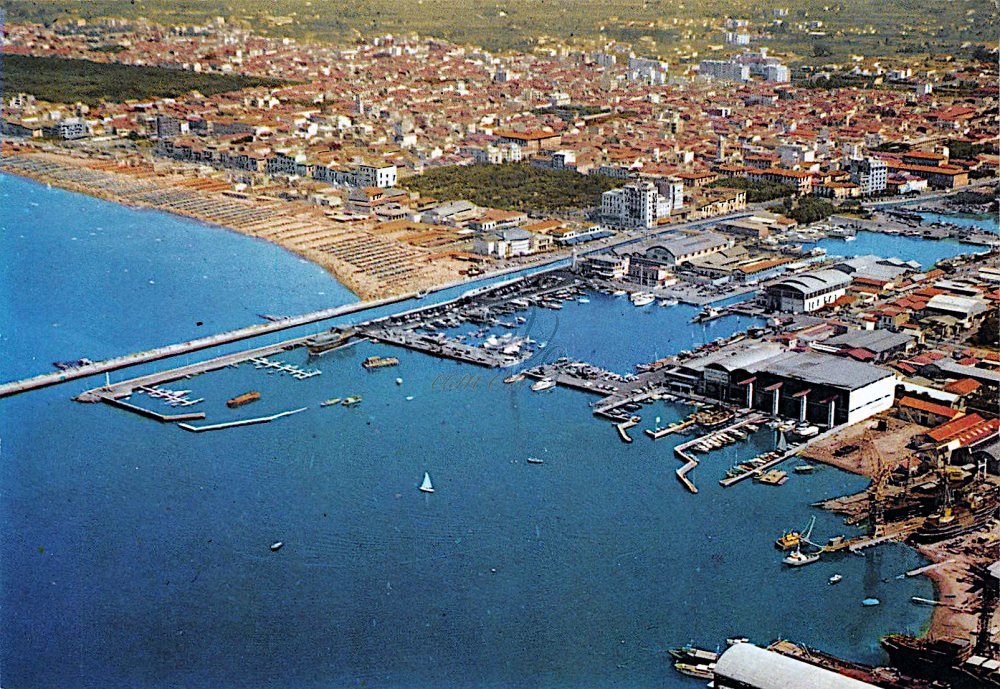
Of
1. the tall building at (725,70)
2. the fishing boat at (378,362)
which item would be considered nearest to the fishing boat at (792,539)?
the fishing boat at (378,362)

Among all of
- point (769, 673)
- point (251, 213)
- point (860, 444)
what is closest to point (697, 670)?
point (769, 673)

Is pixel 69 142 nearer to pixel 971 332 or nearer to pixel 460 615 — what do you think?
pixel 971 332

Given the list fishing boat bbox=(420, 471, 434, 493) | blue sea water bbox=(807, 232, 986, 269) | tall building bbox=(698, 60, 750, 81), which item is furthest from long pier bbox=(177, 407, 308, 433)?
tall building bbox=(698, 60, 750, 81)

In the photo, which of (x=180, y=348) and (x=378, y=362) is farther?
(x=180, y=348)

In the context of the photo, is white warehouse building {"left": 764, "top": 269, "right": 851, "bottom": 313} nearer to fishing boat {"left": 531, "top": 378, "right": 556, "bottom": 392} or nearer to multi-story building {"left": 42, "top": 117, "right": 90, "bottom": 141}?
fishing boat {"left": 531, "top": 378, "right": 556, "bottom": 392}

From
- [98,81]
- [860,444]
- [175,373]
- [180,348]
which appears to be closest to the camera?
[860,444]

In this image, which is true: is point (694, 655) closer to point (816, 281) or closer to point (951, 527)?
point (951, 527)

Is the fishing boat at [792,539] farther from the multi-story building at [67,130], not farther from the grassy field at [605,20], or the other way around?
the grassy field at [605,20]

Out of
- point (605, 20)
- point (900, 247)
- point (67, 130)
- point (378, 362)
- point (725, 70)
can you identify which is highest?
point (605, 20)
